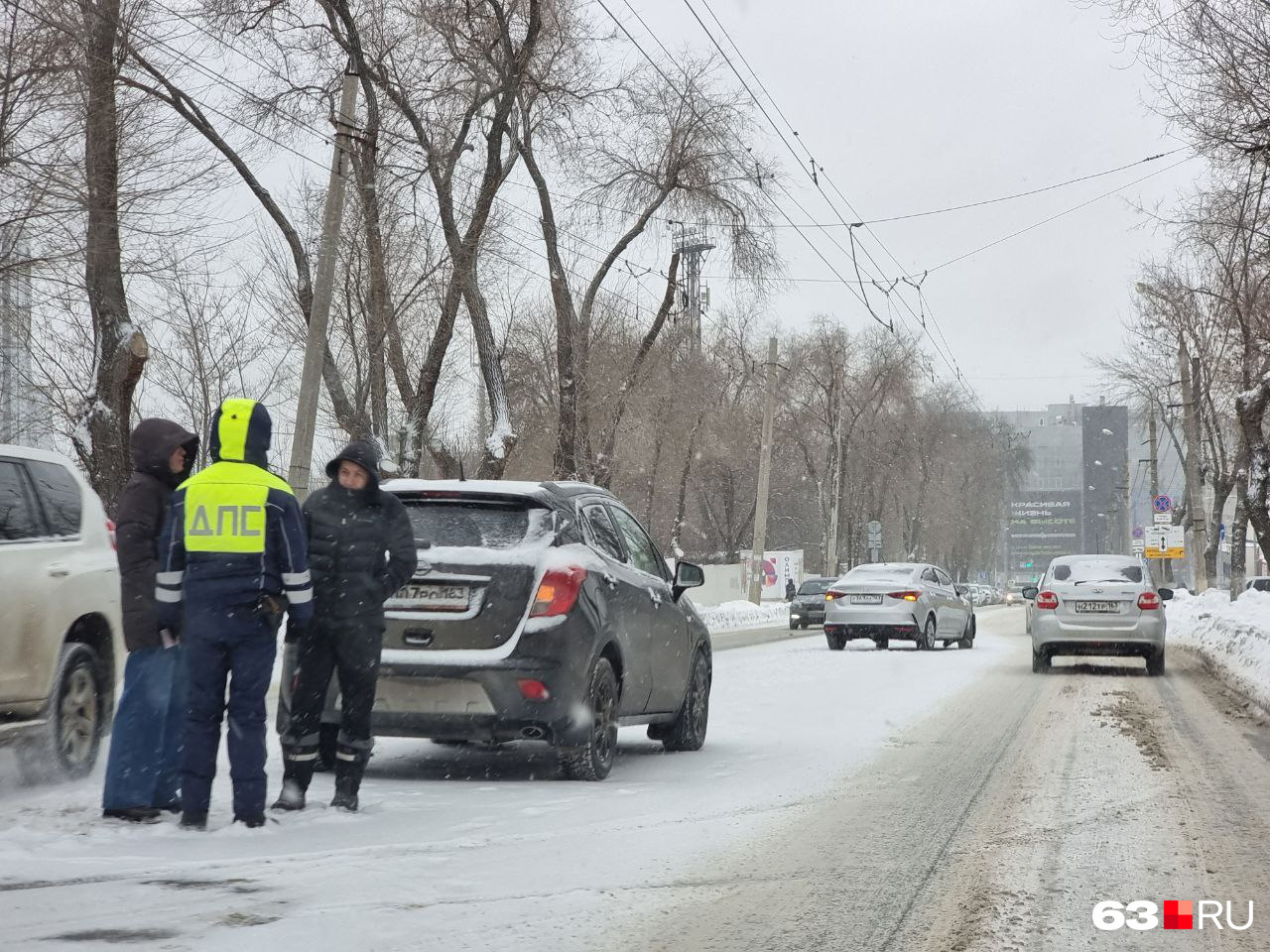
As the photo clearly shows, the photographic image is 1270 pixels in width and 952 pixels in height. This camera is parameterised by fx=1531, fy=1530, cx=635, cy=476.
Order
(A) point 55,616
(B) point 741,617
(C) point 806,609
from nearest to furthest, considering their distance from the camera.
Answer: (A) point 55,616, (C) point 806,609, (B) point 741,617

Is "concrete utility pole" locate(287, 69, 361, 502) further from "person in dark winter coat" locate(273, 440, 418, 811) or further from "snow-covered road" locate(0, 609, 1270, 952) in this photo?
"person in dark winter coat" locate(273, 440, 418, 811)

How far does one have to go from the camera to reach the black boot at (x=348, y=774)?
707 cm

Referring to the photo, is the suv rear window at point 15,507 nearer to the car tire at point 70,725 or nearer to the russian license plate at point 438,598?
the car tire at point 70,725

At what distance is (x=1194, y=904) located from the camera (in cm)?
547

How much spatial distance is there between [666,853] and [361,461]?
2.25 metres

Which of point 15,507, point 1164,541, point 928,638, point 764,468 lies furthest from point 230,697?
point 1164,541

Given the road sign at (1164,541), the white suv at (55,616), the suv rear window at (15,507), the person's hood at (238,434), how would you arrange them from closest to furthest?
1. the person's hood at (238,434)
2. the white suv at (55,616)
3. the suv rear window at (15,507)
4. the road sign at (1164,541)

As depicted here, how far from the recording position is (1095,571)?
19.7 m

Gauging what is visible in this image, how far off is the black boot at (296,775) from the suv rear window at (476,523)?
4.87 ft

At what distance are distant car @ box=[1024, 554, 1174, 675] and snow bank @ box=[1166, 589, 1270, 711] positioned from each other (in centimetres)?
117

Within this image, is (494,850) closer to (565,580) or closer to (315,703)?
(315,703)

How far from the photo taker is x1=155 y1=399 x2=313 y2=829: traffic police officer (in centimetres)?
646

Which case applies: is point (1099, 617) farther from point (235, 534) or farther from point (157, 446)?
point (235, 534)

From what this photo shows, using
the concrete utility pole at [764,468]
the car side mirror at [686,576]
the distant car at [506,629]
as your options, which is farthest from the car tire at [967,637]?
the distant car at [506,629]
